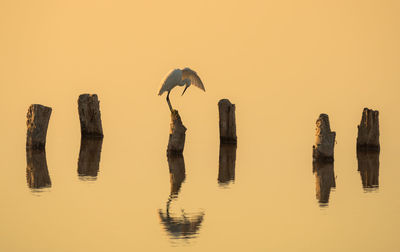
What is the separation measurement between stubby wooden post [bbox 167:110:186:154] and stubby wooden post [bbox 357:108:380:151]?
17.2 feet

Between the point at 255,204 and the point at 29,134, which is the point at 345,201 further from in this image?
the point at 29,134

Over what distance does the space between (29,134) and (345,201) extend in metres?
11.4

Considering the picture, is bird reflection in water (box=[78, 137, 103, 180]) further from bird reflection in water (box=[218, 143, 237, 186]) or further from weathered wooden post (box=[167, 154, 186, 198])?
bird reflection in water (box=[218, 143, 237, 186])

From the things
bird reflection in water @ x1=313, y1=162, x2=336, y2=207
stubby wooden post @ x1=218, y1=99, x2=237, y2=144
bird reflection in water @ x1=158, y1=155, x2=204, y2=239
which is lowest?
bird reflection in water @ x1=158, y1=155, x2=204, y2=239

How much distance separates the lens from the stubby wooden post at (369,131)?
32406 millimetres

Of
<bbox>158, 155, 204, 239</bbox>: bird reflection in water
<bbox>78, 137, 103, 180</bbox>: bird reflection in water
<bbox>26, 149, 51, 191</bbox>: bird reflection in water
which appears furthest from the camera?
<bbox>78, 137, 103, 180</bbox>: bird reflection in water

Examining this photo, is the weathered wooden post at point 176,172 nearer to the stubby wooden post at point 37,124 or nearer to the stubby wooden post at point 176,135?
the stubby wooden post at point 176,135

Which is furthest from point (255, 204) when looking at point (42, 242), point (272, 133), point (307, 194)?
point (272, 133)

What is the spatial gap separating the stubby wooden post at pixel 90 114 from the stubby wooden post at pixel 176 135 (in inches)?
220

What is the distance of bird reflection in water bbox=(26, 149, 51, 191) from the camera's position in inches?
1013

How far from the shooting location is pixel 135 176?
89.5 feet

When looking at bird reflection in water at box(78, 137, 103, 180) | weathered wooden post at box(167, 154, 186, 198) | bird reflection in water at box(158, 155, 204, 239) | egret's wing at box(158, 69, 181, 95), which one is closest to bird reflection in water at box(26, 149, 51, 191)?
bird reflection in water at box(78, 137, 103, 180)

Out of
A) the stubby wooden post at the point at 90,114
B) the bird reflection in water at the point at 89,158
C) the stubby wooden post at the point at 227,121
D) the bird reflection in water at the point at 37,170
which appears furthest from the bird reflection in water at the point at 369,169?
the stubby wooden post at the point at 90,114

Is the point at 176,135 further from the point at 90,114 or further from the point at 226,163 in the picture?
the point at 90,114
